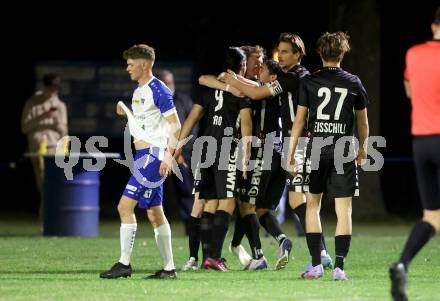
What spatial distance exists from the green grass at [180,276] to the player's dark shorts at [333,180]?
0.76m

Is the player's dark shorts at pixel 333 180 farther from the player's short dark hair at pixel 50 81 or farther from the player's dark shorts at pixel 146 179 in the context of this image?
the player's short dark hair at pixel 50 81

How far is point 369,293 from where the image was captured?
1034cm

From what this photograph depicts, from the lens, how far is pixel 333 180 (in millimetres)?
11430

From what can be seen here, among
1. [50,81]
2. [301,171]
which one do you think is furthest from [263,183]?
[50,81]

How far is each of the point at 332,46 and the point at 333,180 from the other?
114cm

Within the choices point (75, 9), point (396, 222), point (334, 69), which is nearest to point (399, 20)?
point (75, 9)

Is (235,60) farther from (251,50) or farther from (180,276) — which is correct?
(180,276)

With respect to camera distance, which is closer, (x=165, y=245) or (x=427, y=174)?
(x=427, y=174)

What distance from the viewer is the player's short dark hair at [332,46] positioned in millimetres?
11297

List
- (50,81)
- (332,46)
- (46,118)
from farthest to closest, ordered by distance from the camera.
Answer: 1. (46,118)
2. (50,81)
3. (332,46)

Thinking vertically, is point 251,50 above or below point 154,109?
above

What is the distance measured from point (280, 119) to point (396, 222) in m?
10.0

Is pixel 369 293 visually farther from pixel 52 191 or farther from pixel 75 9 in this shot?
pixel 75 9

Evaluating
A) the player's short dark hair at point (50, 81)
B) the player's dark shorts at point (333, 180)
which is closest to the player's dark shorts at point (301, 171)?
the player's dark shorts at point (333, 180)
